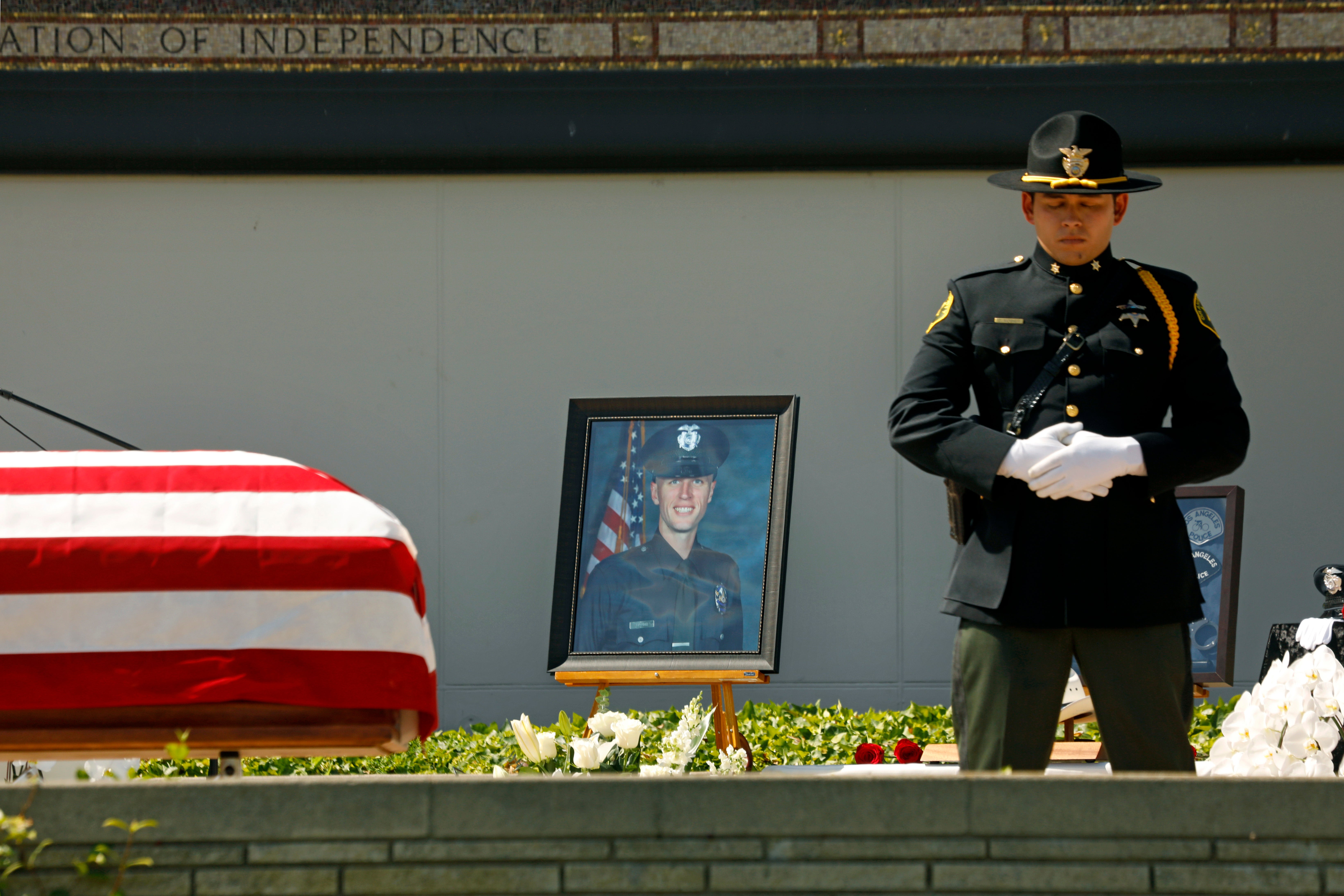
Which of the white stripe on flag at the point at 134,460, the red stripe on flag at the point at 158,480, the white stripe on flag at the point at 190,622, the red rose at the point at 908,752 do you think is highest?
the white stripe on flag at the point at 134,460

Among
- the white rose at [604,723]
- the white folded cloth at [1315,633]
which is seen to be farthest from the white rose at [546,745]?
the white folded cloth at [1315,633]

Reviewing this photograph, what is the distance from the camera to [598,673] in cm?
442

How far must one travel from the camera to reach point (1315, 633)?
4320mm

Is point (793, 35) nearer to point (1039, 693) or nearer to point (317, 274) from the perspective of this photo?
point (317, 274)

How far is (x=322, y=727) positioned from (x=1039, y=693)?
111cm

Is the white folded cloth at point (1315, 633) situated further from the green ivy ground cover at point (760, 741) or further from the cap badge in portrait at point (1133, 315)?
the cap badge in portrait at point (1133, 315)

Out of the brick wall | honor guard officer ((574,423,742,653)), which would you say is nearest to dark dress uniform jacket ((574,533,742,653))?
honor guard officer ((574,423,742,653))

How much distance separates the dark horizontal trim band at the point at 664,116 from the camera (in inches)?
234

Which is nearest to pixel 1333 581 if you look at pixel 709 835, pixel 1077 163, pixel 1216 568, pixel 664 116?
pixel 1216 568

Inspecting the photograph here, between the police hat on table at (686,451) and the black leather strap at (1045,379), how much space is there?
242cm

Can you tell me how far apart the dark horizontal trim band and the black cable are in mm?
1069

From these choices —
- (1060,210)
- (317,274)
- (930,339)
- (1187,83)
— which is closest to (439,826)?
(930,339)

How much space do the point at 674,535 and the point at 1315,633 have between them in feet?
6.42

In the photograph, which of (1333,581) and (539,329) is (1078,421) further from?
(539,329)
